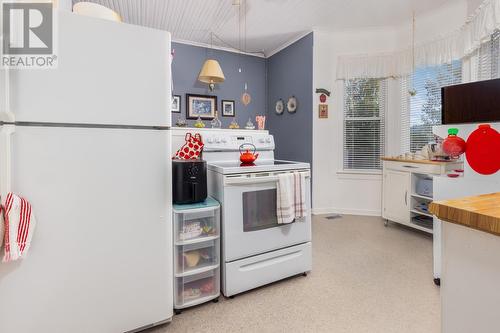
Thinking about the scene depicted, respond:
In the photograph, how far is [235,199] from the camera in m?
1.87

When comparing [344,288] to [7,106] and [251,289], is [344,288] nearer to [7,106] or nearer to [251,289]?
[251,289]

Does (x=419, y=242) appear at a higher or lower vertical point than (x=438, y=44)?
lower

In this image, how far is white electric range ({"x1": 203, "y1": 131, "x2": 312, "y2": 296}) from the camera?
185 cm

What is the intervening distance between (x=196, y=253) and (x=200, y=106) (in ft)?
10.1

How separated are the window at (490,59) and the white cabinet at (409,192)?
985mm

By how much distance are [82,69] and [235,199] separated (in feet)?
3.78

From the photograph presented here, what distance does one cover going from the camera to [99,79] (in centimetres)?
133

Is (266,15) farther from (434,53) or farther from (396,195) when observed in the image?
(396,195)

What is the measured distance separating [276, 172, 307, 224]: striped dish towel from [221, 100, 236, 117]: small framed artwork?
111 inches

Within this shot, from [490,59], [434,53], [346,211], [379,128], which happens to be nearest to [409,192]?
[346,211]

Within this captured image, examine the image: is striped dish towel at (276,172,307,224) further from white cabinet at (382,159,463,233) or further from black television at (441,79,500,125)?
white cabinet at (382,159,463,233)

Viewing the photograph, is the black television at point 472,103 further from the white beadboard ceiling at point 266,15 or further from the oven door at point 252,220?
the white beadboard ceiling at point 266,15

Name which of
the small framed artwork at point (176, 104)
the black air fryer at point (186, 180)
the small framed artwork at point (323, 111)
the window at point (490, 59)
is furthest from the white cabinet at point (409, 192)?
the small framed artwork at point (176, 104)

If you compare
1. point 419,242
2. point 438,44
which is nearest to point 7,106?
point 419,242
